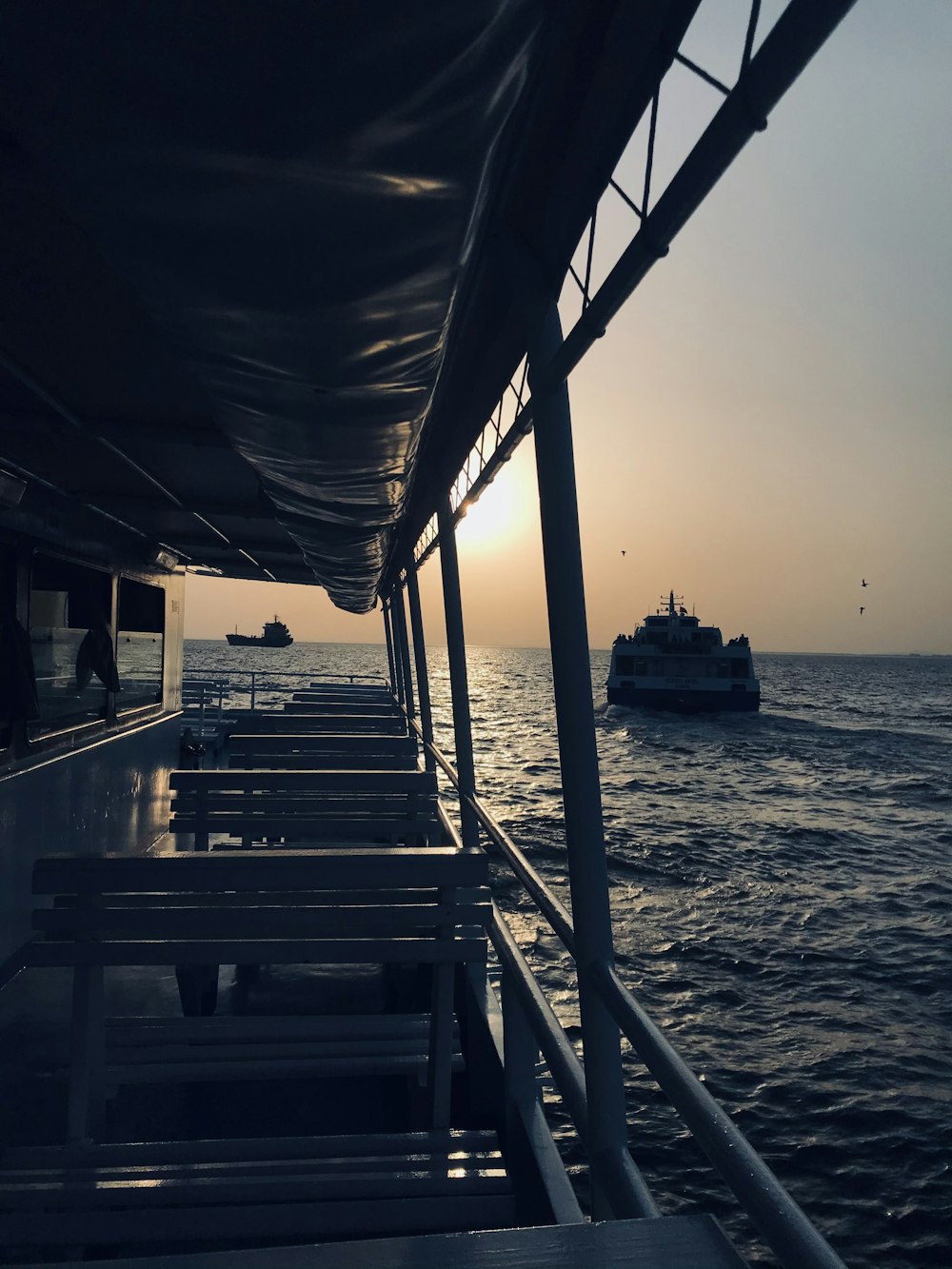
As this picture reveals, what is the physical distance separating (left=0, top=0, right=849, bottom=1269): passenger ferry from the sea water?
474 cm

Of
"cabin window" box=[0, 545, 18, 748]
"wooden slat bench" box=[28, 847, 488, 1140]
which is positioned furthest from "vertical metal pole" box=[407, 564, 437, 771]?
"wooden slat bench" box=[28, 847, 488, 1140]

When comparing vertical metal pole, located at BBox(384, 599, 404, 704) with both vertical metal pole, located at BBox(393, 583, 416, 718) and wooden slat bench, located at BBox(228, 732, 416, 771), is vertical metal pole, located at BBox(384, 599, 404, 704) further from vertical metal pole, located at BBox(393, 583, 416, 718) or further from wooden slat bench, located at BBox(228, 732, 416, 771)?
wooden slat bench, located at BBox(228, 732, 416, 771)

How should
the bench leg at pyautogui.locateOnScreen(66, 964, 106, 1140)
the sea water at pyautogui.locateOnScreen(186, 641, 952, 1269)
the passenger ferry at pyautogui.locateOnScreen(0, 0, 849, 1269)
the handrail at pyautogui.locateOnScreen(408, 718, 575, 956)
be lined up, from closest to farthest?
the passenger ferry at pyautogui.locateOnScreen(0, 0, 849, 1269)
the handrail at pyautogui.locateOnScreen(408, 718, 575, 956)
the bench leg at pyautogui.locateOnScreen(66, 964, 106, 1140)
the sea water at pyautogui.locateOnScreen(186, 641, 952, 1269)

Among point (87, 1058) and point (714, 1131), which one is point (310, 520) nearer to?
point (87, 1058)

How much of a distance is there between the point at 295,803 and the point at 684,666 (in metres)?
51.5

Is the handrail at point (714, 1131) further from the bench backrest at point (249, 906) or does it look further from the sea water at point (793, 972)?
the sea water at point (793, 972)

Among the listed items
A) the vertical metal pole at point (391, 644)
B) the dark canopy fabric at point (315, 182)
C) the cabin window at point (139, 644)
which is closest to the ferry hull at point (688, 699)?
the vertical metal pole at point (391, 644)

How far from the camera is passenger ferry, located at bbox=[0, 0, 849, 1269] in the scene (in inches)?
44.4

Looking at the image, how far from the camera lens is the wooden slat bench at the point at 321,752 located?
718 cm

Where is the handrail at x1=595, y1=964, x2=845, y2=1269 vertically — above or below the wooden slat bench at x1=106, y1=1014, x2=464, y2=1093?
above

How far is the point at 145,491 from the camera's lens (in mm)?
6512

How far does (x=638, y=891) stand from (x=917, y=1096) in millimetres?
7309

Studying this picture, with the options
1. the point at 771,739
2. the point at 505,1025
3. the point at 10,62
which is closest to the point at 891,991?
the point at 505,1025

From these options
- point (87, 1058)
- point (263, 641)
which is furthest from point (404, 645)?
point (263, 641)
